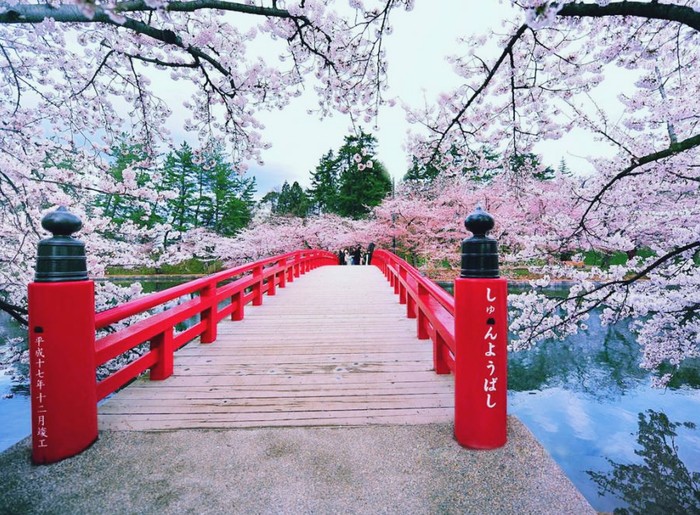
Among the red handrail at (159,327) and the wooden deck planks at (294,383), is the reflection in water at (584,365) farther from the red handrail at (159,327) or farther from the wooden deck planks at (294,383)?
the red handrail at (159,327)

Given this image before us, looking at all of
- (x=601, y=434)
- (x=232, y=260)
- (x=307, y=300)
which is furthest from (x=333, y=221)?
(x=601, y=434)

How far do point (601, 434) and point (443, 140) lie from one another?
5628mm

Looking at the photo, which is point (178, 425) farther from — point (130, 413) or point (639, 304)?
point (639, 304)

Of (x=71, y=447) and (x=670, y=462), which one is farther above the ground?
(x=71, y=447)

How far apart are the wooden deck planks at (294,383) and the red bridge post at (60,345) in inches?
14.2

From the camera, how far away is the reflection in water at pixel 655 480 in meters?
4.17

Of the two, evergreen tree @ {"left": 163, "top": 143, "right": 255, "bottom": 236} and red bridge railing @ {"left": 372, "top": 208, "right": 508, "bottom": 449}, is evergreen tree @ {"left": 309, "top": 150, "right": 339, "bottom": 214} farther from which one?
red bridge railing @ {"left": 372, "top": 208, "right": 508, "bottom": 449}

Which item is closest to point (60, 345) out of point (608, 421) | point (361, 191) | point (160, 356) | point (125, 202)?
point (160, 356)

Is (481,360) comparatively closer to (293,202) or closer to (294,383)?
(294,383)

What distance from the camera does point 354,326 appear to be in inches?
193

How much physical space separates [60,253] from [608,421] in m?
8.29

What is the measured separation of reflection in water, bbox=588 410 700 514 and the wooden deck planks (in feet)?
10.9

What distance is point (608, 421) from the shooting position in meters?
6.43

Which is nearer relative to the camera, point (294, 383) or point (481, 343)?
point (481, 343)
